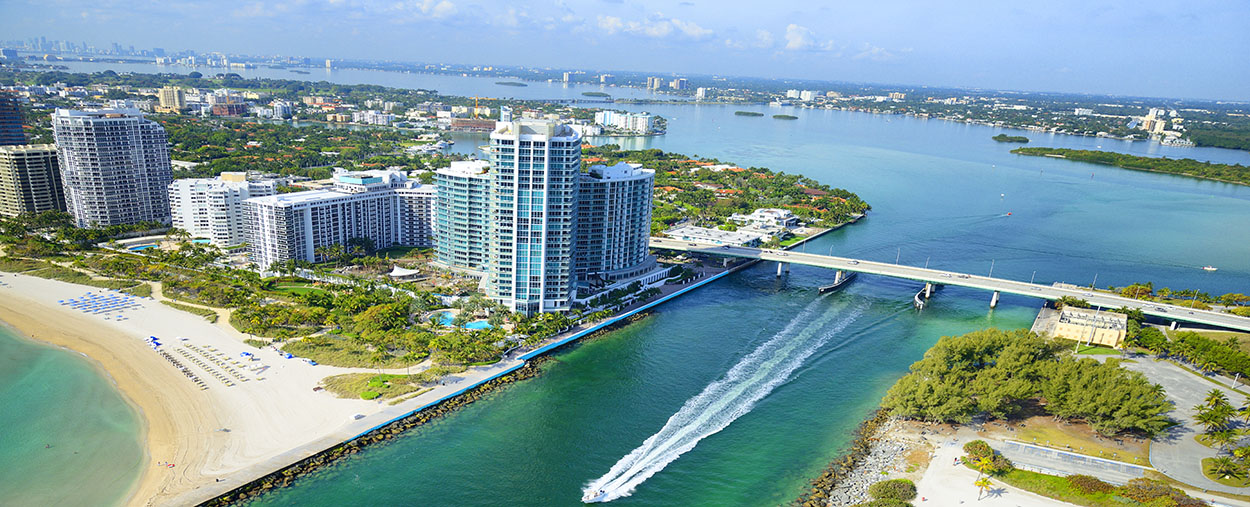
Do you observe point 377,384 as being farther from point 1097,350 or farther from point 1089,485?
point 1097,350

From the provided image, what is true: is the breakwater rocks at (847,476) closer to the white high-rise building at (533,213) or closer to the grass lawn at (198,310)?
the white high-rise building at (533,213)

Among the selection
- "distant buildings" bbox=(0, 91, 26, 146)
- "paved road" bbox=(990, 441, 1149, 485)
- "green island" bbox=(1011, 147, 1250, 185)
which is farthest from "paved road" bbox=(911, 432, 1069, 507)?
"green island" bbox=(1011, 147, 1250, 185)

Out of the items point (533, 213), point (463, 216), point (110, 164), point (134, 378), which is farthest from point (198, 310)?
point (110, 164)

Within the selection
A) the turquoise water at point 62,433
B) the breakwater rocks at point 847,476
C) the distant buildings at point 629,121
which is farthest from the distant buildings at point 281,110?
the breakwater rocks at point 847,476

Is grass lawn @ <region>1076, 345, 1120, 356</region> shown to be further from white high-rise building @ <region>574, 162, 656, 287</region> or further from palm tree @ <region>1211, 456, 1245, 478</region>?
white high-rise building @ <region>574, 162, 656, 287</region>

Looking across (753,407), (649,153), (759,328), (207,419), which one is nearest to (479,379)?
(207,419)

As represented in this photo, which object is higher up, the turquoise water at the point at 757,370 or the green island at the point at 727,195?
the green island at the point at 727,195

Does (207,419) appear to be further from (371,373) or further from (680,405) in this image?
(680,405)
